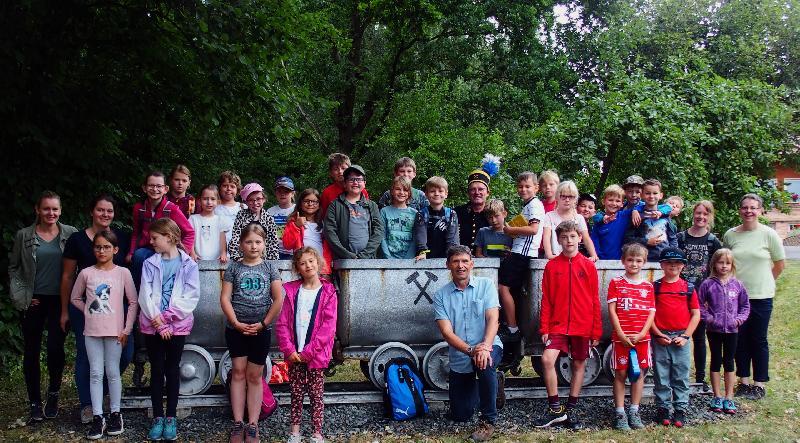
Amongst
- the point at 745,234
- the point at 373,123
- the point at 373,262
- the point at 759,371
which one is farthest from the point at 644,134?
the point at 373,123

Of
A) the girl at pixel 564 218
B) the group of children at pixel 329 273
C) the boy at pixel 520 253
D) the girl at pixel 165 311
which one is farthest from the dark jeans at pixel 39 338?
the girl at pixel 564 218

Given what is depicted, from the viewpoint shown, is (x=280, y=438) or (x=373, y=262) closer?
(x=280, y=438)

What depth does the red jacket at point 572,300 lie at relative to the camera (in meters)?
6.25

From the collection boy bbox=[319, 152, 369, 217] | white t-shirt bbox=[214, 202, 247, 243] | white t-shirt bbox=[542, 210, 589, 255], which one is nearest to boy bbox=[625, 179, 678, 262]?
white t-shirt bbox=[542, 210, 589, 255]

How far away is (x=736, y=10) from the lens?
2391 cm

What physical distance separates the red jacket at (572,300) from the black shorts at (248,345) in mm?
2487

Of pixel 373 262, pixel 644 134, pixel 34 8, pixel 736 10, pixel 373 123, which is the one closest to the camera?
pixel 373 262

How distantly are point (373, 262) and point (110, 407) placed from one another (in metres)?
2.57

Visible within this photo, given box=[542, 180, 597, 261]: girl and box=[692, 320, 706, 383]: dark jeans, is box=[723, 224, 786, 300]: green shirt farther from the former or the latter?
box=[542, 180, 597, 261]: girl

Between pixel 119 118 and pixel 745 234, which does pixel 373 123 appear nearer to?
pixel 119 118

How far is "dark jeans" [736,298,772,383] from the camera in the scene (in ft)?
23.4

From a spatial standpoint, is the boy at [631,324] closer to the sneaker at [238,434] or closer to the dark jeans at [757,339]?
the dark jeans at [757,339]

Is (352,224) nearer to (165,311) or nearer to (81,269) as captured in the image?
(165,311)

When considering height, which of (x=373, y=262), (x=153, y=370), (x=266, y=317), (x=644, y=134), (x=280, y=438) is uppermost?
(x=644, y=134)
